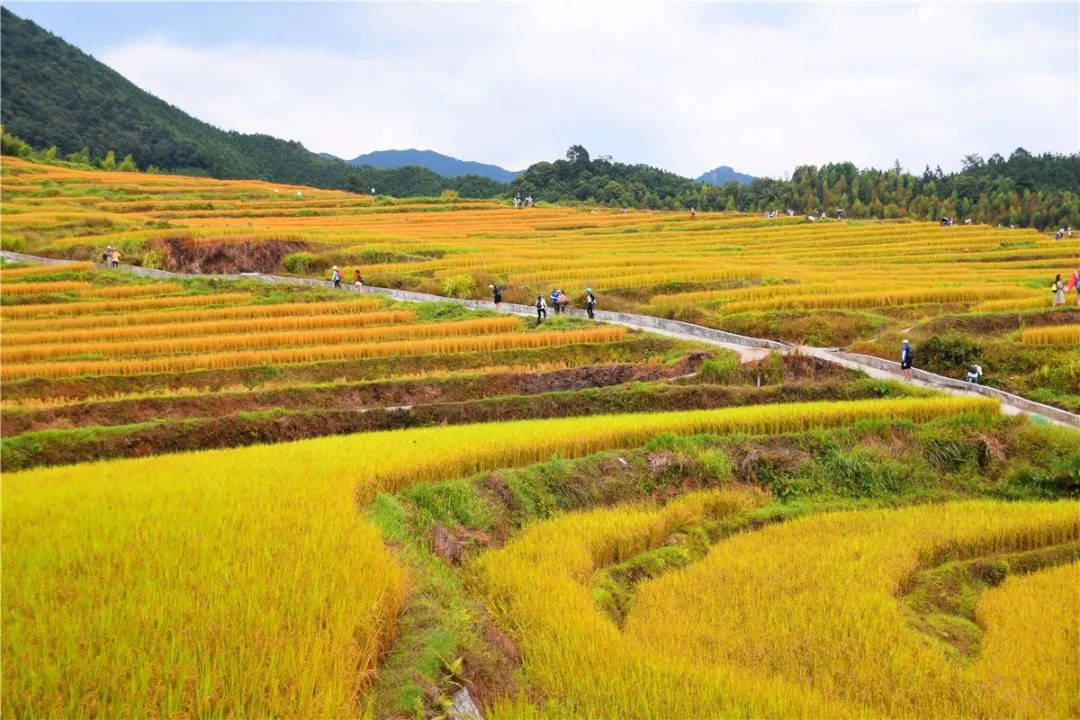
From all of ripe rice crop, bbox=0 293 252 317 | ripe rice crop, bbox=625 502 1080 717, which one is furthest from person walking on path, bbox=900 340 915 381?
ripe rice crop, bbox=0 293 252 317

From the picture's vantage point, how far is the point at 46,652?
4.29 metres

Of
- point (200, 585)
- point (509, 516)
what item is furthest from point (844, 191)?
point (200, 585)

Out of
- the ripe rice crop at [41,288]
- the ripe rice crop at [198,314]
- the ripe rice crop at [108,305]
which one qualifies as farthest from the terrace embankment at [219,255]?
the ripe rice crop at [198,314]

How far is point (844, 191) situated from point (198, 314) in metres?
69.3

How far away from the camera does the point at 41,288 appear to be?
24.6 metres

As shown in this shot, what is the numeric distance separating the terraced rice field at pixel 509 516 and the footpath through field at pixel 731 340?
103 centimetres

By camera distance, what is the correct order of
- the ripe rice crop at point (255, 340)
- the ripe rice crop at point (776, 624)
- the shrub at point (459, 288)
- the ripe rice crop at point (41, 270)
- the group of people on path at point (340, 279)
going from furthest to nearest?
the group of people on path at point (340, 279)
the shrub at point (459, 288)
the ripe rice crop at point (41, 270)
the ripe rice crop at point (255, 340)
the ripe rice crop at point (776, 624)

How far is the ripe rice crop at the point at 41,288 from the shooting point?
24156mm

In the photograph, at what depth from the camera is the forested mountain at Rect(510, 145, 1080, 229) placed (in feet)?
217

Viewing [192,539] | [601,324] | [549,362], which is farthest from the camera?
[601,324]

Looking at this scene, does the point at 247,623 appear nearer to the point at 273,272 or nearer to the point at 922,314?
the point at 922,314

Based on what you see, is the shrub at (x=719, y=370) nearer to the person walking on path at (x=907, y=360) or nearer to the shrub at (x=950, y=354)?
the person walking on path at (x=907, y=360)

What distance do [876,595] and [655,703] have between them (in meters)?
3.82

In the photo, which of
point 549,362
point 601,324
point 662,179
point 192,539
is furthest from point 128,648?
point 662,179
